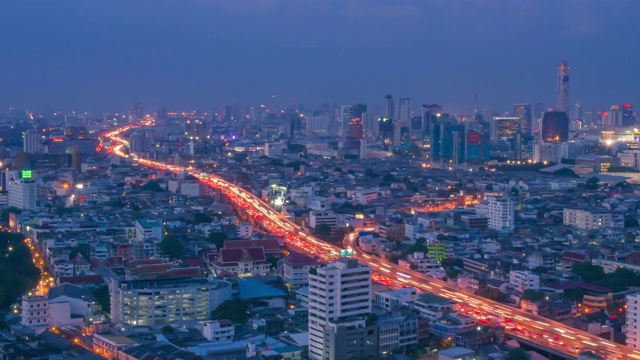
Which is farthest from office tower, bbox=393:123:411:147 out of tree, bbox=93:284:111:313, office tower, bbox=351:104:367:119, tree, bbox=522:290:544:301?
tree, bbox=93:284:111:313

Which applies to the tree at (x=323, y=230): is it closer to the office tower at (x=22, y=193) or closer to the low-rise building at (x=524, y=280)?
the low-rise building at (x=524, y=280)

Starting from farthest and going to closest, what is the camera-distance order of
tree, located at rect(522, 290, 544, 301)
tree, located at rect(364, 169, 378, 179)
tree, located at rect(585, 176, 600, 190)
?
tree, located at rect(364, 169, 378, 179) → tree, located at rect(585, 176, 600, 190) → tree, located at rect(522, 290, 544, 301)

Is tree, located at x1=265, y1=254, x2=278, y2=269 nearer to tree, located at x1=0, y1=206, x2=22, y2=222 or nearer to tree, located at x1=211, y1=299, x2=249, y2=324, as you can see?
tree, located at x1=211, y1=299, x2=249, y2=324

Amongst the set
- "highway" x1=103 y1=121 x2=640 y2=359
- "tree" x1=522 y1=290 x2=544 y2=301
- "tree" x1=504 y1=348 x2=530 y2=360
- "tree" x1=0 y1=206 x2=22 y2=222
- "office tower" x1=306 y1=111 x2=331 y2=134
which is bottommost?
"highway" x1=103 y1=121 x2=640 y2=359

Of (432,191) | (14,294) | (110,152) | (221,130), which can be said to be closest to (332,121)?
(221,130)

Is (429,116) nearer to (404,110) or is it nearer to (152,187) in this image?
(404,110)

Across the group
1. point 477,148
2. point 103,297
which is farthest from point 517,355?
point 477,148

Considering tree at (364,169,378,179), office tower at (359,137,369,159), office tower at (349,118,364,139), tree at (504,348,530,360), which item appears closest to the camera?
tree at (504,348,530,360)
